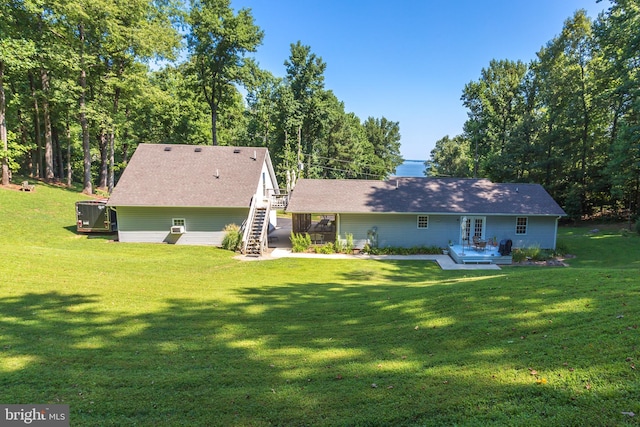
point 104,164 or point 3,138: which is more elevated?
point 3,138

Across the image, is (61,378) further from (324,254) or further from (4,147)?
(4,147)

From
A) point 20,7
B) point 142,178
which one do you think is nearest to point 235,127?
point 20,7

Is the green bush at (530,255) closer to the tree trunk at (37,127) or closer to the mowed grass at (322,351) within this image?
the mowed grass at (322,351)

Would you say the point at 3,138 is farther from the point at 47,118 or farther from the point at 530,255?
the point at 530,255

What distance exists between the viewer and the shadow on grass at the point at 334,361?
11.1ft

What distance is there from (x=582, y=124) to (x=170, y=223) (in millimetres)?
32682

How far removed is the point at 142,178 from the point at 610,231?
1216 inches

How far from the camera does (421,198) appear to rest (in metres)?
19.3

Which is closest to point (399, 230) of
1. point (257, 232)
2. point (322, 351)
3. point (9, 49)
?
point (257, 232)

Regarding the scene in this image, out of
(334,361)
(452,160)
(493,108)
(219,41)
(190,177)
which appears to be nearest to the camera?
(334,361)

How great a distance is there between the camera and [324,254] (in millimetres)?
17641

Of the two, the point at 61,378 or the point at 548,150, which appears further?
the point at 548,150

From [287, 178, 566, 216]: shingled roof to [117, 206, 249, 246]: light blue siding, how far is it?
3951 mm

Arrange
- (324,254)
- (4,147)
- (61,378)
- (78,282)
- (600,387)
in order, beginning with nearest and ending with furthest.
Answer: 1. (600,387)
2. (61,378)
3. (78,282)
4. (324,254)
5. (4,147)
